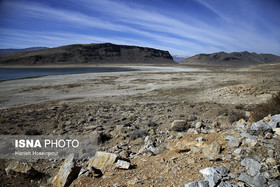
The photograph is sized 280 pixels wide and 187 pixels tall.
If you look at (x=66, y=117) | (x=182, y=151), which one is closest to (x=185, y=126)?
(x=182, y=151)

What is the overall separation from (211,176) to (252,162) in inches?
35.1

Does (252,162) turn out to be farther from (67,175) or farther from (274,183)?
(67,175)

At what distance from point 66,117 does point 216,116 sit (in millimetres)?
8279

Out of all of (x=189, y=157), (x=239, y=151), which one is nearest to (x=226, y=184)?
(x=239, y=151)

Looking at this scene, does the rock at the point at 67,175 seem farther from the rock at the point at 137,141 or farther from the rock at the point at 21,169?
the rock at the point at 137,141

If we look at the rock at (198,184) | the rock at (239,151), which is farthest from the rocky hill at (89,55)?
the rock at (239,151)

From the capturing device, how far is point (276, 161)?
10.0 feet

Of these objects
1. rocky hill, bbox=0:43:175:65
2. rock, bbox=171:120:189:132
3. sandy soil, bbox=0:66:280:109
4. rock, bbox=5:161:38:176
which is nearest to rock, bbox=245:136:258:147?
rock, bbox=171:120:189:132

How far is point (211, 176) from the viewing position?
2.99 metres

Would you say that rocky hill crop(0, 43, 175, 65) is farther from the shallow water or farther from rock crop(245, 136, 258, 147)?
rock crop(245, 136, 258, 147)

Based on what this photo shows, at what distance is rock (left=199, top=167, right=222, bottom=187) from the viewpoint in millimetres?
2891

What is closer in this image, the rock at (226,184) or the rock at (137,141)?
the rock at (226,184)

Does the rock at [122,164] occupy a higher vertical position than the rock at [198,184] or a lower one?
lower

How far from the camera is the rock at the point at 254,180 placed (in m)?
2.76
